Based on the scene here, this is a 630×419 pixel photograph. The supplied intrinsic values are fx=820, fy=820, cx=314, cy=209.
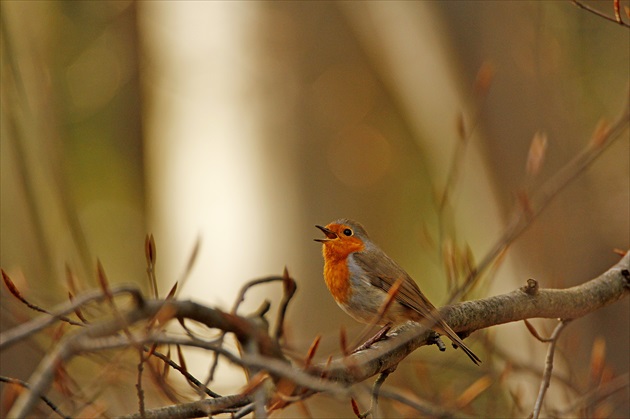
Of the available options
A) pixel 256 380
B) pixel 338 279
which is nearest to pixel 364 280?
pixel 338 279

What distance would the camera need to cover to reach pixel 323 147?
747cm

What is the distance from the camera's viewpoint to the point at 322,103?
24.7 ft

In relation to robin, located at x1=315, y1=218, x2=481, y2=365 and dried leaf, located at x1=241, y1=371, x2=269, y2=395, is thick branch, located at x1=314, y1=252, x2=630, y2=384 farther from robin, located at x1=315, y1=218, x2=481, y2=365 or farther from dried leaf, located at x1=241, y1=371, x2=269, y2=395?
dried leaf, located at x1=241, y1=371, x2=269, y2=395

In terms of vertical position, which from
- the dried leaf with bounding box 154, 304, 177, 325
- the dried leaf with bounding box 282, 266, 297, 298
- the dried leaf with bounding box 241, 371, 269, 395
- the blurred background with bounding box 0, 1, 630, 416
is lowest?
the dried leaf with bounding box 154, 304, 177, 325

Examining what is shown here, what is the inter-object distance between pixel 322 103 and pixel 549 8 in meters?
2.22

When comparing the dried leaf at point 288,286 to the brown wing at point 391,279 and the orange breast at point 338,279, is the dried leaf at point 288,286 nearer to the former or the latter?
the brown wing at point 391,279

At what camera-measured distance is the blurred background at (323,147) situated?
543 centimetres

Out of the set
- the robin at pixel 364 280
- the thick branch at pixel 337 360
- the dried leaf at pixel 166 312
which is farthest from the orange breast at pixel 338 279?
the dried leaf at pixel 166 312

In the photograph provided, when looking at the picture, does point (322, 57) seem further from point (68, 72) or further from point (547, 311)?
point (68, 72)

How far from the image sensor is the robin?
305 cm

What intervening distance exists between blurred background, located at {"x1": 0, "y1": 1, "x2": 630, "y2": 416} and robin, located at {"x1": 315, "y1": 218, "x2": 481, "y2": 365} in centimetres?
24

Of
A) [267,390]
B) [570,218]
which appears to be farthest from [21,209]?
[267,390]

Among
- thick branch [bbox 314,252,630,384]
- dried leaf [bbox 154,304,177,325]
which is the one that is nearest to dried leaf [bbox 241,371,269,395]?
dried leaf [bbox 154,304,177,325]

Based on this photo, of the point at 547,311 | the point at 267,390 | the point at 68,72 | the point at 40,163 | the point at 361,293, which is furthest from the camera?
the point at 68,72
